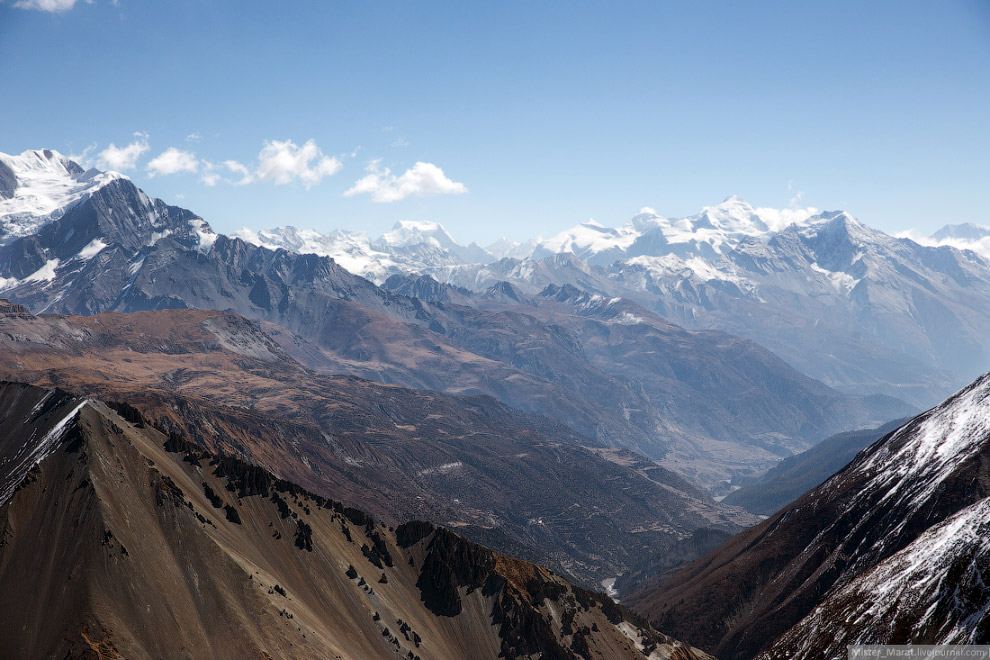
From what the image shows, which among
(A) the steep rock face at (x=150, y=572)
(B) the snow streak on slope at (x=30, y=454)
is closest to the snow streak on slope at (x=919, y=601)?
(A) the steep rock face at (x=150, y=572)

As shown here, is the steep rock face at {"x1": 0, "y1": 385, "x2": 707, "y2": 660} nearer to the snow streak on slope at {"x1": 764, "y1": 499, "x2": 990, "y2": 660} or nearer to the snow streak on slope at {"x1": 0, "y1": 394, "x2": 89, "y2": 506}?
the snow streak on slope at {"x1": 0, "y1": 394, "x2": 89, "y2": 506}

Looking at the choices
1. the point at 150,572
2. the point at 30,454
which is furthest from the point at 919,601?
the point at 30,454

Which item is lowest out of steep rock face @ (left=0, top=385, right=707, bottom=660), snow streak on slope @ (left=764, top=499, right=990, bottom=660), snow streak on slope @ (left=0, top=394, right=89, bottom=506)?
snow streak on slope @ (left=764, top=499, right=990, bottom=660)

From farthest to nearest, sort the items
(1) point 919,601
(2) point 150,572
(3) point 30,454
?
(3) point 30,454 → (2) point 150,572 → (1) point 919,601

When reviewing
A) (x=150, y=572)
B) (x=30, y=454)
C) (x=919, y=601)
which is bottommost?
(x=919, y=601)

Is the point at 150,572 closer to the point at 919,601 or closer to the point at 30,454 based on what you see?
the point at 30,454

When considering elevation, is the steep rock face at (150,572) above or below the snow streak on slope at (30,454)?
below

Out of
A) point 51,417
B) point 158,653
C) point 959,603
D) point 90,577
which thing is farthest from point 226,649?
point 959,603

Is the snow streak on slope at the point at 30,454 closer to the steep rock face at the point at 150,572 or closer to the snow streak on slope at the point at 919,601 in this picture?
the steep rock face at the point at 150,572

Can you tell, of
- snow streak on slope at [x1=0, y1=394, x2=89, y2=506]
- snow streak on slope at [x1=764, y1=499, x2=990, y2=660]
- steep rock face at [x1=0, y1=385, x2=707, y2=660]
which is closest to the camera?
snow streak on slope at [x1=764, y1=499, x2=990, y2=660]

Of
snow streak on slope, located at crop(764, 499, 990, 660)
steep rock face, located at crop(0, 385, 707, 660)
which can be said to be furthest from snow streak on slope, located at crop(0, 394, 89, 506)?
snow streak on slope, located at crop(764, 499, 990, 660)

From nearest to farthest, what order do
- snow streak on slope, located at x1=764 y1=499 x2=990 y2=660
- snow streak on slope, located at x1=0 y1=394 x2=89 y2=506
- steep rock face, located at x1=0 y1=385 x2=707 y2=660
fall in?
snow streak on slope, located at x1=764 y1=499 x2=990 y2=660
steep rock face, located at x1=0 y1=385 x2=707 y2=660
snow streak on slope, located at x1=0 y1=394 x2=89 y2=506

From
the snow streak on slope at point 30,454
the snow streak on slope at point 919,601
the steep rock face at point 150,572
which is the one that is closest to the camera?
the snow streak on slope at point 919,601
